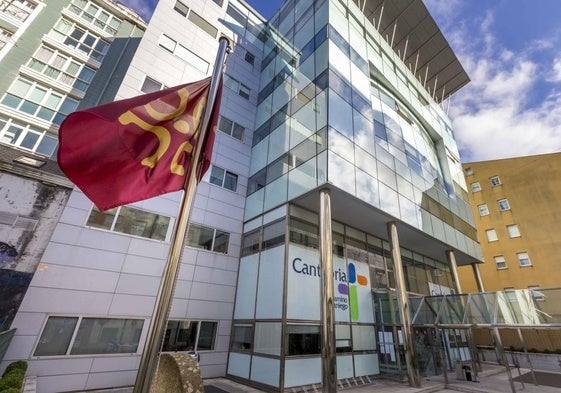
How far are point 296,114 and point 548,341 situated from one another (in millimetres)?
27653

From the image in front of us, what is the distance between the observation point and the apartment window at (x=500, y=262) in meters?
28.6

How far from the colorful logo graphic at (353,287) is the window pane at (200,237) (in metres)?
6.99

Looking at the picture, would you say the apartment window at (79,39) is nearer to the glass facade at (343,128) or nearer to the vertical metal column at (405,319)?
the glass facade at (343,128)

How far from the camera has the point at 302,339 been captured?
35.0 ft

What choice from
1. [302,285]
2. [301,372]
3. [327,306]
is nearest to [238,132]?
[302,285]

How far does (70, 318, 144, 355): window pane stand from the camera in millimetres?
9422

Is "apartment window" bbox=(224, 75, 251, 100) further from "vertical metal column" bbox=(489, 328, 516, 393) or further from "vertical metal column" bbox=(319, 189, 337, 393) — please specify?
"vertical metal column" bbox=(489, 328, 516, 393)

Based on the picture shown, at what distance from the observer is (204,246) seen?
13.4 m

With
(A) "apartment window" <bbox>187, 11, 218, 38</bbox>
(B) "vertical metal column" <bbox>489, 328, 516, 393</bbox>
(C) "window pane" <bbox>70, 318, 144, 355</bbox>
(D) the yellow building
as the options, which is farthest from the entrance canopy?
(A) "apartment window" <bbox>187, 11, 218, 38</bbox>

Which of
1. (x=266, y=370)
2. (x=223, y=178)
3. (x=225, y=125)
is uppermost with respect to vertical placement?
(x=225, y=125)

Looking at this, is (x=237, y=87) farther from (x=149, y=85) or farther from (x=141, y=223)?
(x=141, y=223)

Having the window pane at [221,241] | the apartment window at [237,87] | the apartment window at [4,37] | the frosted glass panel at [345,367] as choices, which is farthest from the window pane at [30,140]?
the frosted glass panel at [345,367]

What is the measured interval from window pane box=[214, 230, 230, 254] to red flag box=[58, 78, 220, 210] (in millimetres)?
9925

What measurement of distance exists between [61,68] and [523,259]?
156 feet
